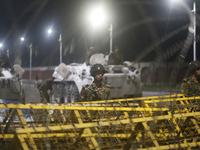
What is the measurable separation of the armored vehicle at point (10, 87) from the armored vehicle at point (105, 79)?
7.33ft

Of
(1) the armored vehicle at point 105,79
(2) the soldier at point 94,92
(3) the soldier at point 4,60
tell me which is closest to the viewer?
(2) the soldier at point 94,92

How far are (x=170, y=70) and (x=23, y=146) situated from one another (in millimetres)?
29911

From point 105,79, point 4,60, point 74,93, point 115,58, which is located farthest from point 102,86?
point 4,60

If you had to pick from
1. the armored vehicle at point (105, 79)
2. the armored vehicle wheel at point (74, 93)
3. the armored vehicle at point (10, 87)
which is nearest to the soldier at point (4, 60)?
the armored vehicle at point (10, 87)

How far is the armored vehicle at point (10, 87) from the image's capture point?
1439 centimetres

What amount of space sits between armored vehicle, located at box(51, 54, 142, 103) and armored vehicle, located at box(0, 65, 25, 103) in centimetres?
223

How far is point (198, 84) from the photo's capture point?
7.14m

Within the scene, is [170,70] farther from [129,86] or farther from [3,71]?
[3,71]

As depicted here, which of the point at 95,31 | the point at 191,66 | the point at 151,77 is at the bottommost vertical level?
the point at 151,77

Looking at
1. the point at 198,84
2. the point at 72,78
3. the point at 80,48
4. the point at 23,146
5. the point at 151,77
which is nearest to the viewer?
the point at 23,146

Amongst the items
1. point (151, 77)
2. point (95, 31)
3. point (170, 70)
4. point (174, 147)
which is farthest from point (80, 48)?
point (174, 147)

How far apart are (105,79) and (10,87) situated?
4.30 m

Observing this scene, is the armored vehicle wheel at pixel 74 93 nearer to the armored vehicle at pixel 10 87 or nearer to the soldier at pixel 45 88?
the soldier at pixel 45 88

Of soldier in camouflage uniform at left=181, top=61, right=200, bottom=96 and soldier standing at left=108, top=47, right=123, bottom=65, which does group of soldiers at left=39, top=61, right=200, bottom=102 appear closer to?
soldier in camouflage uniform at left=181, top=61, right=200, bottom=96
